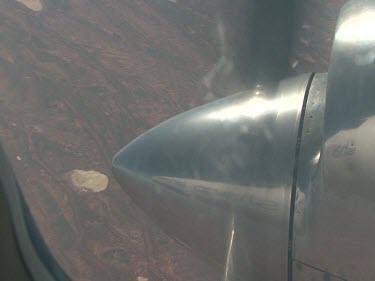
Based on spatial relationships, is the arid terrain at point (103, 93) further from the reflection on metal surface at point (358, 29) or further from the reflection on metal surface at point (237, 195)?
the reflection on metal surface at point (358, 29)

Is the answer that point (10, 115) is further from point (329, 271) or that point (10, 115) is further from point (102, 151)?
point (329, 271)

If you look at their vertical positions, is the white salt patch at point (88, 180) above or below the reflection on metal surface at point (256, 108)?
below

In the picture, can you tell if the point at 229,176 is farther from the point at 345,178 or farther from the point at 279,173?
the point at 345,178

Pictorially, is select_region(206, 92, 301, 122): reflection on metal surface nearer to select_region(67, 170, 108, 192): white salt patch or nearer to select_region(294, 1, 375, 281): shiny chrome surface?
select_region(294, 1, 375, 281): shiny chrome surface

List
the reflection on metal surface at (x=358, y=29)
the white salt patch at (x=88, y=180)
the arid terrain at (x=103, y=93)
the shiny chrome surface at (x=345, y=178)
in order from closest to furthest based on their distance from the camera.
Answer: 1. the shiny chrome surface at (x=345, y=178)
2. the reflection on metal surface at (x=358, y=29)
3. the arid terrain at (x=103, y=93)
4. the white salt patch at (x=88, y=180)

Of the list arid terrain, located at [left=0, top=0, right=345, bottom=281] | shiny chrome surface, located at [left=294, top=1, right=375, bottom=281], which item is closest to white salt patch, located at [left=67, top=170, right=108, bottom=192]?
arid terrain, located at [left=0, top=0, right=345, bottom=281]

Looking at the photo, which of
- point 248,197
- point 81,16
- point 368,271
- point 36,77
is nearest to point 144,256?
point 248,197

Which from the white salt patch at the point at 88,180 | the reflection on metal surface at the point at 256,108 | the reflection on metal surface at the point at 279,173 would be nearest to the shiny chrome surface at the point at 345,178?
the reflection on metal surface at the point at 279,173
